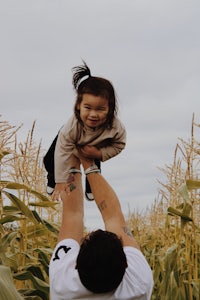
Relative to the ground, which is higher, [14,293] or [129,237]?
[129,237]

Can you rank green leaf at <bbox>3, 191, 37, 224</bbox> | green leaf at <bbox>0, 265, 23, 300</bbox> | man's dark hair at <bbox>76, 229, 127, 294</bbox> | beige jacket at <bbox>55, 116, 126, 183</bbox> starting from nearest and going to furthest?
man's dark hair at <bbox>76, 229, 127, 294</bbox>
green leaf at <bbox>0, 265, 23, 300</bbox>
beige jacket at <bbox>55, 116, 126, 183</bbox>
green leaf at <bbox>3, 191, 37, 224</bbox>

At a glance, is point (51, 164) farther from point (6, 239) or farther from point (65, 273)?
point (65, 273)

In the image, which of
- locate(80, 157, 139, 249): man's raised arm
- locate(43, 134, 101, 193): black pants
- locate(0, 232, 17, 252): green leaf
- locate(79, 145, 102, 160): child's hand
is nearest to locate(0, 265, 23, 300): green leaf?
locate(80, 157, 139, 249): man's raised arm

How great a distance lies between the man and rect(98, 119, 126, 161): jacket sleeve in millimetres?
563

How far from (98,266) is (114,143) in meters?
1.56

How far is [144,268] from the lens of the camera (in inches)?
145

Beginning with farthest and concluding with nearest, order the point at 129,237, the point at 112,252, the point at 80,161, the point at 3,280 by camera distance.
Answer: the point at 80,161, the point at 129,237, the point at 3,280, the point at 112,252

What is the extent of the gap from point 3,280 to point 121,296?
637 mm

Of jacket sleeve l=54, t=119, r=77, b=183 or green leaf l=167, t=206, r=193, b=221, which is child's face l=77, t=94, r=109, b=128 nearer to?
jacket sleeve l=54, t=119, r=77, b=183

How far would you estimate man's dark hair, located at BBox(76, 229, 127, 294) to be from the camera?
3.34 m

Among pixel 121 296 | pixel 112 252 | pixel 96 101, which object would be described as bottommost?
pixel 121 296

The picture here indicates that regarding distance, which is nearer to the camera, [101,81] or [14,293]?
[14,293]

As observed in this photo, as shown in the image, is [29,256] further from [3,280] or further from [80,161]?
[3,280]

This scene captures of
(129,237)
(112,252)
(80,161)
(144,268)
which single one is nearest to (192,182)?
(80,161)
